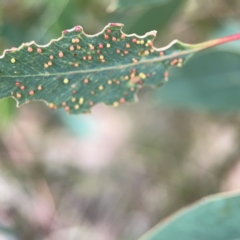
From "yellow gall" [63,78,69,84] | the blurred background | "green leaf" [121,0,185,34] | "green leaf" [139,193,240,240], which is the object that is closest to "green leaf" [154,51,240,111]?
the blurred background

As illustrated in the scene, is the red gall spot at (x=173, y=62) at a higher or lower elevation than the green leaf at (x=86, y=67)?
higher

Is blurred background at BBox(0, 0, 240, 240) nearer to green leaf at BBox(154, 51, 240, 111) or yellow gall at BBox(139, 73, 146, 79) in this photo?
green leaf at BBox(154, 51, 240, 111)

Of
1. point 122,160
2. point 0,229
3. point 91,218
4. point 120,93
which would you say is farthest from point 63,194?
point 120,93

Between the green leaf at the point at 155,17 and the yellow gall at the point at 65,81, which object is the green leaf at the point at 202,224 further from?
the green leaf at the point at 155,17

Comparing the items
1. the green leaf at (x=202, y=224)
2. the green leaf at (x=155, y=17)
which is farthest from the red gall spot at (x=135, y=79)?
the green leaf at (x=155, y=17)

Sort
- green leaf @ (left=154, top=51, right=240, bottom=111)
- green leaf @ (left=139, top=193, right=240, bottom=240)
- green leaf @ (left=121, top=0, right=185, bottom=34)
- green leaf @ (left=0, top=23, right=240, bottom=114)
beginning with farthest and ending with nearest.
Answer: green leaf @ (left=154, top=51, right=240, bottom=111)
green leaf @ (left=121, top=0, right=185, bottom=34)
green leaf @ (left=139, top=193, right=240, bottom=240)
green leaf @ (left=0, top=23, right=240, bottom=114)

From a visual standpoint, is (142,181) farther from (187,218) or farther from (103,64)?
(103,64)
